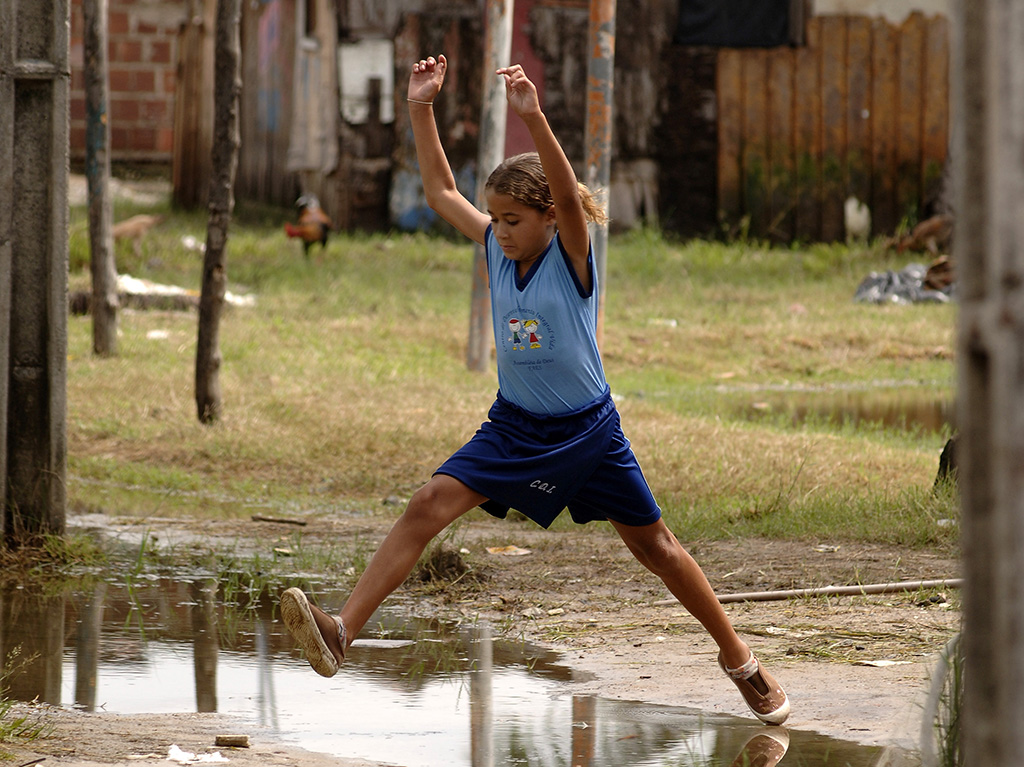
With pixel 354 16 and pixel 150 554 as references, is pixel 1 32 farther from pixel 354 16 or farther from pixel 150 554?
pixel 354 16

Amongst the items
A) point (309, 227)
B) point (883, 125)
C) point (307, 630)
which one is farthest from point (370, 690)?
point (883, 125)

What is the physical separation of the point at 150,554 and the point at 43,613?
39.5 inches

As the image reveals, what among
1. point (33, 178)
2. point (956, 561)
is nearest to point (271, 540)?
point (33, 178)

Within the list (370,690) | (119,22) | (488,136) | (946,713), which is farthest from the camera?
(119,22)

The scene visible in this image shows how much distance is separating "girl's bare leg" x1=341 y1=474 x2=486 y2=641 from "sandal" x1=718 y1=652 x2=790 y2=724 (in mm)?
847

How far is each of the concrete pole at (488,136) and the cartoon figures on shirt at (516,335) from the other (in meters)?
6.24

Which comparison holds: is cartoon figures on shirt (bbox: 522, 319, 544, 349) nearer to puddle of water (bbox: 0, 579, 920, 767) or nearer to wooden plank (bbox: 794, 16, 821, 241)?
puddle of water (bbox: 0, 579, 920, 767)

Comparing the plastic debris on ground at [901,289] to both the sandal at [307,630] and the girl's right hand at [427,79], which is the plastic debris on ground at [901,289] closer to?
the girl's right hand at [427,79]

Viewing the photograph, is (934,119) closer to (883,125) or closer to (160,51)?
(883,125)

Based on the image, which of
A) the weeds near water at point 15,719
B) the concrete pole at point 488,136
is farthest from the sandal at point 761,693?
the concrete pole at point 488,136

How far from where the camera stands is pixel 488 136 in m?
10.3

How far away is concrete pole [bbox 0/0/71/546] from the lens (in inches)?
201

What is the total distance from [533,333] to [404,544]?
642 mm

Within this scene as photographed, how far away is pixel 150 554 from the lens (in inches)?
222
